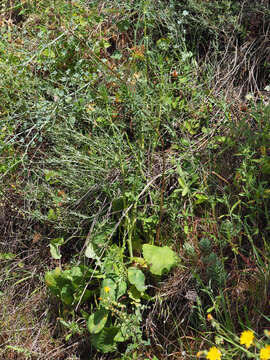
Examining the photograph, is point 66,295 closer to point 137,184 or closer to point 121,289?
point 121,289

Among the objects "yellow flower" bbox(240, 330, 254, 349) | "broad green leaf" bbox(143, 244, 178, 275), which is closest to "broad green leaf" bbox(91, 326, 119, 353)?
"broad green leaf" bbox(143, 244, 178, 275)

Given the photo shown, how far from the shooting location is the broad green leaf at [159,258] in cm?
215

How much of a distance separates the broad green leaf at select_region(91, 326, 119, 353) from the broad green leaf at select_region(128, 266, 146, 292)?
0.23 m

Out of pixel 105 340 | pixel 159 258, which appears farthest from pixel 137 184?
pixel 105 340

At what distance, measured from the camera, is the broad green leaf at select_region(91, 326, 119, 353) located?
215 cm

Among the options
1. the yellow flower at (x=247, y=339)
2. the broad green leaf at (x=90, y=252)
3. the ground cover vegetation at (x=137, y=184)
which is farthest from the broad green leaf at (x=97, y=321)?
the yellow flower at (x=247, y=339)

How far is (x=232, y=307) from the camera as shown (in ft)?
6.68

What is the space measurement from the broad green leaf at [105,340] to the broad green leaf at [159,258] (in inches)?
13.8

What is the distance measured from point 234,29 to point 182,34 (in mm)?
316

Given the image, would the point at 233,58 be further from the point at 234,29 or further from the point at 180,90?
the point at 180,90

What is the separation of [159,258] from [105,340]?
1.56 feet

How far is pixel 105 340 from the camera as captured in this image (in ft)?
7.09

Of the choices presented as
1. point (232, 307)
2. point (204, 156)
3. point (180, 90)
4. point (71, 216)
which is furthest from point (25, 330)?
point (180, 90)

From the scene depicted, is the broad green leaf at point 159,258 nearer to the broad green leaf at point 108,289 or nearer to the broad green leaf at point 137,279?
the broad green leaf at point 137,279
